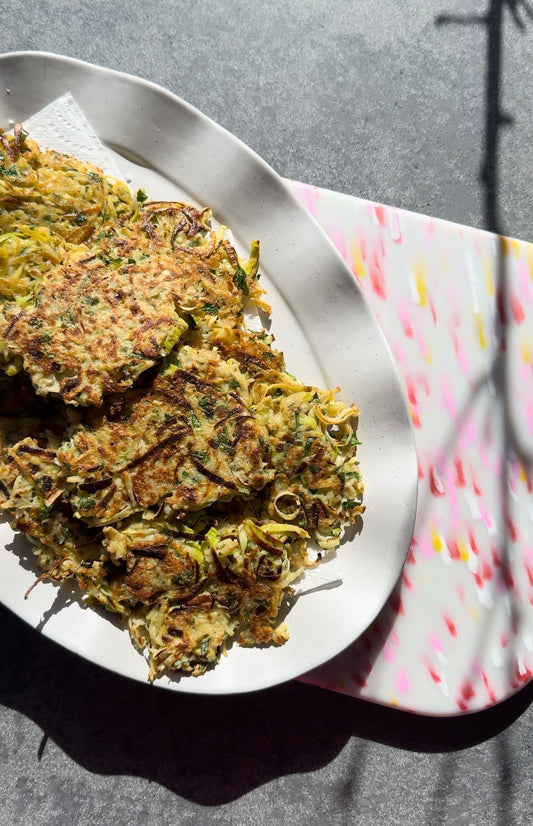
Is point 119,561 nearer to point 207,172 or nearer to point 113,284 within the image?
point 113,284

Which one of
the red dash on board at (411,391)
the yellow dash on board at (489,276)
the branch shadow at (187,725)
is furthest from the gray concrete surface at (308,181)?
the red dash on board at (411,391)

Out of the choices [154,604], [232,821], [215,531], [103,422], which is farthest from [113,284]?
[232,821]

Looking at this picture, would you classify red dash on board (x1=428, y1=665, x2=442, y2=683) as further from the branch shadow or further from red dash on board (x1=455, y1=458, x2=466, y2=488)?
red dash on board (x1=455, y1=458, x2=466, y2=488)

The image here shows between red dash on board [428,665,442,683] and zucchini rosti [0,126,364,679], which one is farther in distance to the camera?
red dash on board [428,665,442,683]

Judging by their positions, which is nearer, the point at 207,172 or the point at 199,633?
the point at 199,633

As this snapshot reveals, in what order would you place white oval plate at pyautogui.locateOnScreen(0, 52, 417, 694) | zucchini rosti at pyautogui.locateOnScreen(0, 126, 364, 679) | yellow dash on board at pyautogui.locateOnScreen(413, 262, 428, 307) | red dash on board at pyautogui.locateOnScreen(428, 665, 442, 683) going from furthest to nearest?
yellow dash on board at pyautogui.locateOnScreen(413, 262, 428, 307)
red dash on board at pyautogui.locateOnScreen(428, 665, 442, 683)
white oval plate at pyautogui.locateOnScreen(0, 52, 417, 694)
zucchini rosti at pyautogui.locateOnScreen(0, 126, 364, 679)

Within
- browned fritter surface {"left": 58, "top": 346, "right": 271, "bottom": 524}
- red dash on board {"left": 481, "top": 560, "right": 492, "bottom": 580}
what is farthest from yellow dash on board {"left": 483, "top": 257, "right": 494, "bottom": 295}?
browned fritter surface {"left": 58, "top": 346, "right": 271, "bottom": 524}
